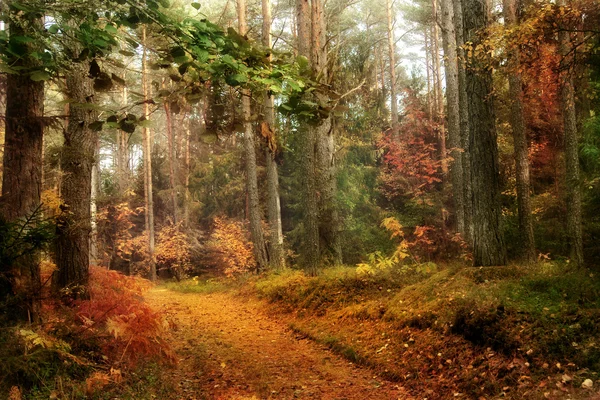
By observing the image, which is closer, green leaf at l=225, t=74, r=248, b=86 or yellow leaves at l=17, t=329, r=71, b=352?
green leaf at l=225, t=74, r=248, b=86

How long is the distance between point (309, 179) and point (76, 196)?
18.1 feet

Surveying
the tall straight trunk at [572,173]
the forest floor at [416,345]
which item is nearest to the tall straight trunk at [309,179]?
the forest floor at [416,345]

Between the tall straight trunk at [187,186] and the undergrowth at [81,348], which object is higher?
the tall straight trunk at [187,186]

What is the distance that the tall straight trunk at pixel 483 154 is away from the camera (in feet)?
25.2

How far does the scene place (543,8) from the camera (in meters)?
6.48

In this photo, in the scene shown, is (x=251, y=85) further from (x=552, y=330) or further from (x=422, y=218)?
(x=422, y=218)

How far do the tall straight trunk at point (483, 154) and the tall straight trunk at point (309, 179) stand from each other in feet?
13.4

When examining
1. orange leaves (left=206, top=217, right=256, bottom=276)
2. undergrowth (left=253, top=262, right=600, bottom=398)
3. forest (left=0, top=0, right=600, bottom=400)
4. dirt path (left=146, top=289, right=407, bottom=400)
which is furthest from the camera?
orange leaves (left=206, top=217, right=256, bottom=276)

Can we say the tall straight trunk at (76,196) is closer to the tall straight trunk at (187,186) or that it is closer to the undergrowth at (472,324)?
the undergrowth at (472,324)

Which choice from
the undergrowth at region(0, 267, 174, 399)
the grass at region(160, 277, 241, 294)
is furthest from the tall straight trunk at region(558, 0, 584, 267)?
the undergrowth at region(0, 267, 174, 399)

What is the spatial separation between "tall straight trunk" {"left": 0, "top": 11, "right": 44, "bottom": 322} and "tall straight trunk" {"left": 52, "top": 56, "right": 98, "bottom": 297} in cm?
188

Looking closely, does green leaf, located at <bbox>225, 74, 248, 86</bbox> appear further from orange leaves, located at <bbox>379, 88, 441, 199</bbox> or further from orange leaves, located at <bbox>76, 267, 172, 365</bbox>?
orange leaves, located at <bbox>379, 88, 441, 199</bbox>

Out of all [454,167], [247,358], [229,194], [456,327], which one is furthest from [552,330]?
[229,194]

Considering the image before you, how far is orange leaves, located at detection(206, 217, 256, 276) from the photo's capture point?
19.2 metres
